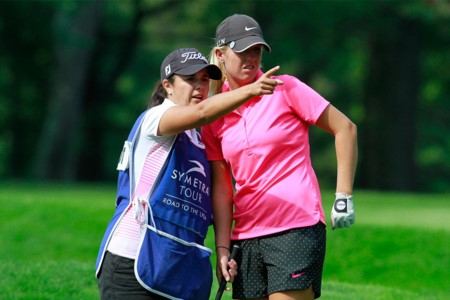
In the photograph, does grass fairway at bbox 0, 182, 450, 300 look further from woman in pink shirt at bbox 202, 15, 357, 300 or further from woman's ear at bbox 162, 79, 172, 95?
woman's ear at bbox 162, 79, 172, 95

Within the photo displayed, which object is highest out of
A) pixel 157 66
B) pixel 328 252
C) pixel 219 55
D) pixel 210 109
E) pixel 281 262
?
pixel 157 66

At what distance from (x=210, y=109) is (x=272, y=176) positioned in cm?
58

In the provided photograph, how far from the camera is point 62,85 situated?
2881 cm

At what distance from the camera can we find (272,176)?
4938 millimetres

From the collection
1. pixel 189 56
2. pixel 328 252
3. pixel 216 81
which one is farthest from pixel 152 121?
pixel 328 252

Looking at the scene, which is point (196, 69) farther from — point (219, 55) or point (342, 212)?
point (342, 212)

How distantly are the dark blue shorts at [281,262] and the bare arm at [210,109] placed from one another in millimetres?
746

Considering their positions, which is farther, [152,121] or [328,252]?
[328,252]

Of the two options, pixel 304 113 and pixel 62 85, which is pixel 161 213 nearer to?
pixel 304 113

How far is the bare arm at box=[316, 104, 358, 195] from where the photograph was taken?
4914mm

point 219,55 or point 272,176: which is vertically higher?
point 219,55

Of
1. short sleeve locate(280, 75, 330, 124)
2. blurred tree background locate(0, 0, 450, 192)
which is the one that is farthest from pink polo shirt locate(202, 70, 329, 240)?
blurred tree background locate(0, 0, 450, 192)

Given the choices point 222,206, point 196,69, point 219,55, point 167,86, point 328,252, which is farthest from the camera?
point 328,252

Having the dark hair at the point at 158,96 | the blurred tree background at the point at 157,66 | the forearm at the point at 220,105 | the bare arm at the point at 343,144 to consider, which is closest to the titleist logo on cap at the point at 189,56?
the dark hair at the point at 158,96
